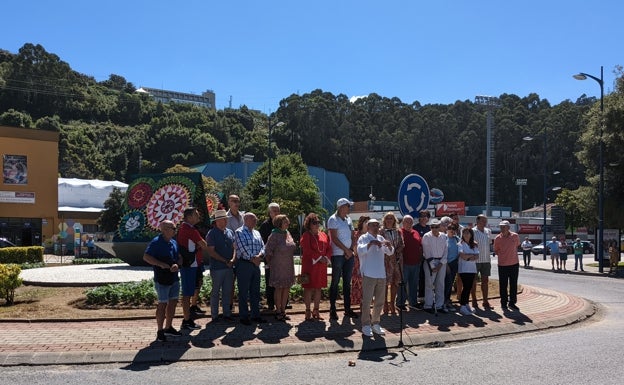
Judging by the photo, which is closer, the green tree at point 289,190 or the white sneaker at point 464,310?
the white sneaker at point 464,310

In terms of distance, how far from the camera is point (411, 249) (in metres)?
10.1

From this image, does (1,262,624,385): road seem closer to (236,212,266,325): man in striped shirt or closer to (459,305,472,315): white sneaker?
(236,212,266,325): man in striped shirt

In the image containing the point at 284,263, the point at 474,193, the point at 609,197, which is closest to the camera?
the point at 284,263

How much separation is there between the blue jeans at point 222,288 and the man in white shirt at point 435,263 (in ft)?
11.7

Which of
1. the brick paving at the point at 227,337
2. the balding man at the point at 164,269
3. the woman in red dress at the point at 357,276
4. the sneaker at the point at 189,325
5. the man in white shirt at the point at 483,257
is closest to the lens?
the brick paving at the point at 227,337

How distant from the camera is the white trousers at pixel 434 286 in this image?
10.3 m

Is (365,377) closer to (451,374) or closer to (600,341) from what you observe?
(451,374)

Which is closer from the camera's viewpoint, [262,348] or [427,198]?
[262,348]

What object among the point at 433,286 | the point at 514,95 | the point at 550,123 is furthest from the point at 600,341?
the point at 514,95

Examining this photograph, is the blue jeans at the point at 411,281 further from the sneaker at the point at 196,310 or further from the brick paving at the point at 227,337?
the sneaker at the point at 196,310

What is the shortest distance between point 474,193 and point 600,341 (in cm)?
10842

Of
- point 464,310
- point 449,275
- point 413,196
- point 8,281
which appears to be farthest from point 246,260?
point 8,281

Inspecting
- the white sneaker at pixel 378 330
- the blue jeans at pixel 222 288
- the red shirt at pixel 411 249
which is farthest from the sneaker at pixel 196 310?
the red shirt at pixel 411 249

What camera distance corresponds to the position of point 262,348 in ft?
24.9
